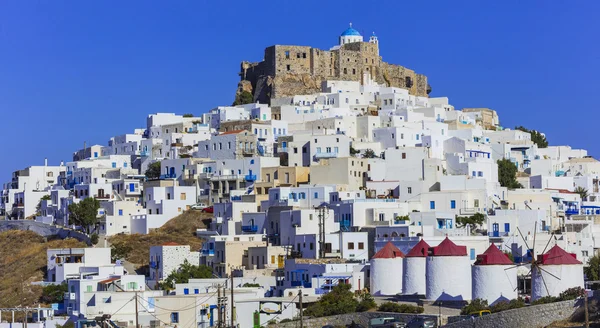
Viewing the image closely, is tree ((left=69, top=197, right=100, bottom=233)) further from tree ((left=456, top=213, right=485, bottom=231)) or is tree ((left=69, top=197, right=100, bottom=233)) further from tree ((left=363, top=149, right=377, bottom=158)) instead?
tree ((left=456, top=213, right=485, bottom=231))

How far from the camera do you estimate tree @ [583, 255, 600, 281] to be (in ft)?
170

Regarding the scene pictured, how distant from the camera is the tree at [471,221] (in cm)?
5736

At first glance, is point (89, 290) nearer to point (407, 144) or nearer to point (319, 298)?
point (319, 298)

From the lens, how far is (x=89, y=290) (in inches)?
2031

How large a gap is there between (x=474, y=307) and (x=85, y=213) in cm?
2932

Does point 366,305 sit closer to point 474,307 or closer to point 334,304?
point 334,304

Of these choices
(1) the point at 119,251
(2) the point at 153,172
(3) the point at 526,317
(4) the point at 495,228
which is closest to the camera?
(3) the point at 526,317

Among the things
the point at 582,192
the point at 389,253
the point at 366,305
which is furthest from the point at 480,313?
the point at 582,192

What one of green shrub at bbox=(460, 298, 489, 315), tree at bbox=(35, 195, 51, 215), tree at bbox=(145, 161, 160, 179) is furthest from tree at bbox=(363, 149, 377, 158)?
green shrub at bbox=(460, 298, 489, 315)

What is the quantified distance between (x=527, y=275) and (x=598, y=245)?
12598 mm

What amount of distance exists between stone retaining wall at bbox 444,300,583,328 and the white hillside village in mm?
2113

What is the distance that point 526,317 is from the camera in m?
38.4

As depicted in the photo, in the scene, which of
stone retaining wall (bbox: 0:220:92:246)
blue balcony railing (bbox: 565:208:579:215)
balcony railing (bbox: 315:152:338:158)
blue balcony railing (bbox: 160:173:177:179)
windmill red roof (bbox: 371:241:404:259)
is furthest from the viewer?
blue balcony railing (bbox: 160:173:177:179)

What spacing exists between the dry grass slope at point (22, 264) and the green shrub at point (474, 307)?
72.4 ft
